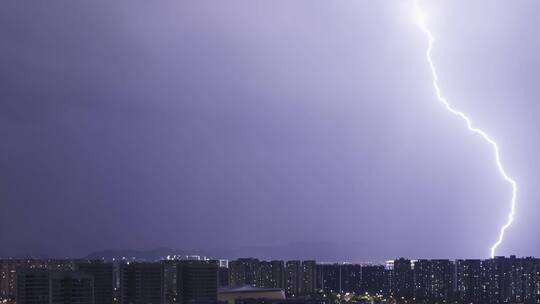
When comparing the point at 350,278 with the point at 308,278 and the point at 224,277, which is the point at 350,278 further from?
the point at 224,277

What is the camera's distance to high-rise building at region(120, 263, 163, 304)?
67.8 feet

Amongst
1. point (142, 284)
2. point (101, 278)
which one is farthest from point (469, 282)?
point (101, 278)

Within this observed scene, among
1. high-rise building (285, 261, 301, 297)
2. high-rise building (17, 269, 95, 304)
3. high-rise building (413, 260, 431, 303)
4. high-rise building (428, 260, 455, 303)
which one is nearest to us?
high-rise building (17, 269, 95, 304)

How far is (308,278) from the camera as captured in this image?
3719cm

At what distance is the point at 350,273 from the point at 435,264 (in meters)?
7.18

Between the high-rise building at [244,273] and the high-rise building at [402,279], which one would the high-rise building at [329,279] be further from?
the high-rise building at [402,279]


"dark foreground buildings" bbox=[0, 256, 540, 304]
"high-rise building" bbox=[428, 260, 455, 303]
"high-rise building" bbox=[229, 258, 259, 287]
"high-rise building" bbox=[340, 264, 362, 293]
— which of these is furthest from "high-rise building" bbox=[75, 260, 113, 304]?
"high-rise building" bbox=[340, 264, 362, 293]

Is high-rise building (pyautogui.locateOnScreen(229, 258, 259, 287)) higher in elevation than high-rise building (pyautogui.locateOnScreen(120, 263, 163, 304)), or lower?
lower

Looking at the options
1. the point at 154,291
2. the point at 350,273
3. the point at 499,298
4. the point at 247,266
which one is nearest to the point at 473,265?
the point at 499,298

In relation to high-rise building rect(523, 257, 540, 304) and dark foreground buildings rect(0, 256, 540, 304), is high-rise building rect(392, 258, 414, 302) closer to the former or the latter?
dark foreground buildings rect(0, 256, 540, 304)

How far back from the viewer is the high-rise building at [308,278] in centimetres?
3669

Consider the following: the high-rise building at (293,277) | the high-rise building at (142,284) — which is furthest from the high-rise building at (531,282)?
the high-rise building at (142,284)

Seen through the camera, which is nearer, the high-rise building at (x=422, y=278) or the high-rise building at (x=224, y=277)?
the high-rise building at (x=422, y=278)

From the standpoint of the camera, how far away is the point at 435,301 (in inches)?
1175
